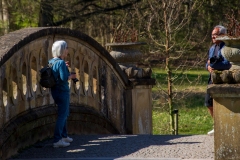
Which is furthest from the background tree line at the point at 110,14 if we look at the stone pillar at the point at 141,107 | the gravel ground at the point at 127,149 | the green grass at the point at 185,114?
the gravel ground at the point at 127,149

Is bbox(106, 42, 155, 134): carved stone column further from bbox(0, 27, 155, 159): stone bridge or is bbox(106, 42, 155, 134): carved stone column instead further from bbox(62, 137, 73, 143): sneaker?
bbox(62, 137, 73, 143): sneaker

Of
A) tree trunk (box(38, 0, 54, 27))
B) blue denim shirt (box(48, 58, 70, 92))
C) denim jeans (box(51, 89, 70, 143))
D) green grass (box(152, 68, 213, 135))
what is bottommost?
green grass (box(152, 68, 213, 135))

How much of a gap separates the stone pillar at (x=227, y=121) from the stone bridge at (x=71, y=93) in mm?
2125

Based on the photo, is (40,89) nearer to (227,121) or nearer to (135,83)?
(227,121)

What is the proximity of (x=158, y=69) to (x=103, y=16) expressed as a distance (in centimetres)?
568

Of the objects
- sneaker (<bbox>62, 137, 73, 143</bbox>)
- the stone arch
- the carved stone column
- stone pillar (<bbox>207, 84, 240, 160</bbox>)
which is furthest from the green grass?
stone pillar (<bbox>207, 84, 240, 160</bbox>)

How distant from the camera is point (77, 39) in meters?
9.23

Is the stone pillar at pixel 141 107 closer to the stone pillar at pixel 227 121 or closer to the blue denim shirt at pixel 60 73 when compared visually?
the blue denim shirt at pixel 60 73

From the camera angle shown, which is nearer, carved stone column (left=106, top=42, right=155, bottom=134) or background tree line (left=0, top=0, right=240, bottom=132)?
carved stone column (left=106, top=42, right=155, bottom=134)

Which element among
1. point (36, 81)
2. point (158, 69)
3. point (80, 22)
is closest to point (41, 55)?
point (36, 81)

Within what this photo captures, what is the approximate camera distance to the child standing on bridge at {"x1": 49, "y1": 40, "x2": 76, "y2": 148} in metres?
7.54

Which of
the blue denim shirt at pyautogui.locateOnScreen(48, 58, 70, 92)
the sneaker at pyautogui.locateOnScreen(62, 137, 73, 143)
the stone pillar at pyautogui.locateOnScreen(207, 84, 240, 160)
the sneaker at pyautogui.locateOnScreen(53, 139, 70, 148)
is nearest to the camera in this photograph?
the stone pillar at pyautogui.locateOnScreen(207, 84, 240, 160)

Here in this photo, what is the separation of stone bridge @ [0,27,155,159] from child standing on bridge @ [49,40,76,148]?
1.04ft

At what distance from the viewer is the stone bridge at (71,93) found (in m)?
7.34
